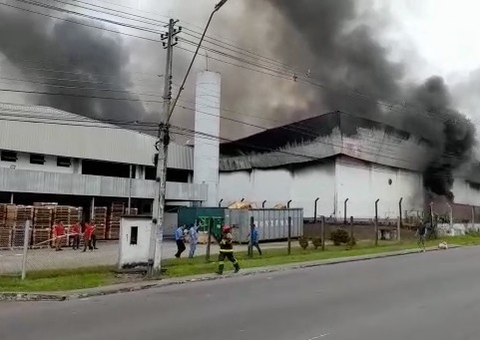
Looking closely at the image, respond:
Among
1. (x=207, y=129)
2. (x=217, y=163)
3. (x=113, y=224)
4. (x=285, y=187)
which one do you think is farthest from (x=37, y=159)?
(x=285, y=187)

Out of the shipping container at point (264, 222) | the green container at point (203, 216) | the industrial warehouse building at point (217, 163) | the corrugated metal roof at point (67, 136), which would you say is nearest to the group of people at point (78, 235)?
the industrial warehouse building at point (217, 163)

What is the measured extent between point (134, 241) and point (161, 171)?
259 centimetres

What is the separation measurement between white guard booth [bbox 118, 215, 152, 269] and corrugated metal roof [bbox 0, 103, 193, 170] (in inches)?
1006

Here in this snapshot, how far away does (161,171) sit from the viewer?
1723 centimetres

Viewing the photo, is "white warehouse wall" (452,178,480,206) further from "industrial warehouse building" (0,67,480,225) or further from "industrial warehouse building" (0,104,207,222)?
"industrial warehouse building" (0,104,207,222)

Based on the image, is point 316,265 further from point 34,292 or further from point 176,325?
point 176,325

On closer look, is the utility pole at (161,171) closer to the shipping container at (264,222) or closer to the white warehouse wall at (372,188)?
the shipping container at (264,222)

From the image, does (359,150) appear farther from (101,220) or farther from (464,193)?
→ (101,220)

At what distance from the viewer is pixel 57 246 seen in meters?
28.8

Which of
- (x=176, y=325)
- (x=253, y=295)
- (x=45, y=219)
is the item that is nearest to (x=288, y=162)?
(x=45, y=219)

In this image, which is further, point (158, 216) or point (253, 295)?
point (158, 216)

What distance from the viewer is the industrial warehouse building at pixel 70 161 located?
39.1m

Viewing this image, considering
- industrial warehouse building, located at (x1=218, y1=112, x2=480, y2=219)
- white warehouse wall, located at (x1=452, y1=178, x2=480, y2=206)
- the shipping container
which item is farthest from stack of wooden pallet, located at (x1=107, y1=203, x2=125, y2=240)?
white warehouse wall, located at (x1=452, y1=178, x2=480, y2=206)

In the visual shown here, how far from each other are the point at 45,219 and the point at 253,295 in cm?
2449
